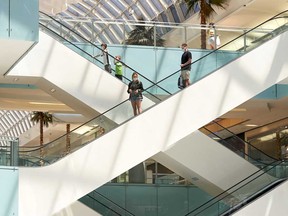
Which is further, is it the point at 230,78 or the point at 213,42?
the point at 213,42

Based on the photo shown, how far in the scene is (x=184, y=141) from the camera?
29.9 meters

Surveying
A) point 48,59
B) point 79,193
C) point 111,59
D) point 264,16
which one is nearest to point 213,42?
point 111,59

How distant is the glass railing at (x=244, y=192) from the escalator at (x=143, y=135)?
8.01ft

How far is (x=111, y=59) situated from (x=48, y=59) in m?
2.64

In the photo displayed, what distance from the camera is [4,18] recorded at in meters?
26.2

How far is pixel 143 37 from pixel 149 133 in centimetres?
802

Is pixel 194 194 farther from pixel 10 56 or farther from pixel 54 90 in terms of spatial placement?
pixel 10 56

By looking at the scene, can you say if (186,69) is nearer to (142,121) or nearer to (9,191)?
(142,121)

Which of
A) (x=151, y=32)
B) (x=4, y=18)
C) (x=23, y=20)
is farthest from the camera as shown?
(x=151, y=32)

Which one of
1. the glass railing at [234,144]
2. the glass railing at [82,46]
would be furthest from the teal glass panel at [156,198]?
the glass railing at [82,46]

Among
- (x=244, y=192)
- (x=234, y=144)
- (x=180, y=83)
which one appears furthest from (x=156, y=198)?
(x=180, y=83)

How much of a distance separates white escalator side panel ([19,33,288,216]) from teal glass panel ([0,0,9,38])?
3.98 m

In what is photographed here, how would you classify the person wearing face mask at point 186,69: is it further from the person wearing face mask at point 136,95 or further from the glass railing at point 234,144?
the glass railing at point 234,144

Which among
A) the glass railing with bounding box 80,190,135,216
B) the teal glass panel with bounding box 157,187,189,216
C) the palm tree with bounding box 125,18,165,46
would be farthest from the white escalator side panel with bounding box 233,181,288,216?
the palm tree with bounding box 125,18,165,46
